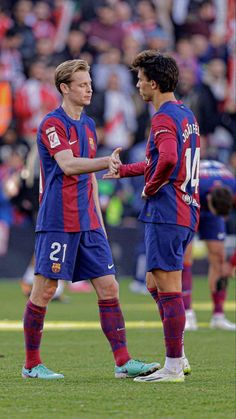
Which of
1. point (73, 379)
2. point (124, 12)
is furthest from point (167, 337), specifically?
point (124, 12)

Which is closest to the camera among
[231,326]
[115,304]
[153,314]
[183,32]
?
[115,304]

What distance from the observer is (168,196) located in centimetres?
810

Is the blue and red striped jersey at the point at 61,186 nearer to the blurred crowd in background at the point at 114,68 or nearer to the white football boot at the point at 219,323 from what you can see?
the white football boot at the point at 219,323

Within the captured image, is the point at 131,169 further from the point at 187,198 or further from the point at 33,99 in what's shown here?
the point at 33,99

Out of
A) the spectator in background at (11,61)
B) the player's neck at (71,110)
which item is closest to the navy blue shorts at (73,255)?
the player's neck at (71,110)

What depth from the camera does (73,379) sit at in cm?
838

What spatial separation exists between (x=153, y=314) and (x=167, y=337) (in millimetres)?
6820

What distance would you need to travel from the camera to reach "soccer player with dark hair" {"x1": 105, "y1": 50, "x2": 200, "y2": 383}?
318 inches

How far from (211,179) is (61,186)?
5.09 meters

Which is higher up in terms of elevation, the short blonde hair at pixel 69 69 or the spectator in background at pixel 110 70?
the short blonde hair at pixel 69 69

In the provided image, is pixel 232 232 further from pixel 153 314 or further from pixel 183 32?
pixel 153 314

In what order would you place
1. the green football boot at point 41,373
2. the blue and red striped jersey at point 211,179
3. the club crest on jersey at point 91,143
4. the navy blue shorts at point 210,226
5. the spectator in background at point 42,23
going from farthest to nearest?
1. the spectator in background at point 42,23
2. the navy blue shorts at point 210,226
3. the blue and red striped jersey at point 211,179
4. the club crest on jersey at point 91,143
5. the green football boot at point 41,373

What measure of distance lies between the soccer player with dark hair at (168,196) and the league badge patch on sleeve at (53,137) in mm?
515

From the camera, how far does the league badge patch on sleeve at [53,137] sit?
8312 millimetres
